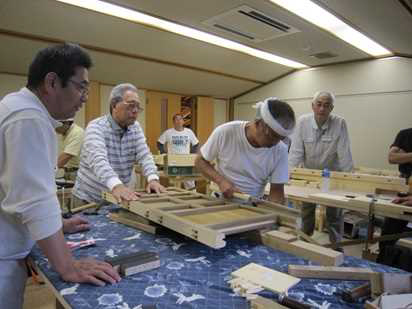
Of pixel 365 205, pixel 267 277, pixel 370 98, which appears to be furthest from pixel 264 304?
pixel 370 98

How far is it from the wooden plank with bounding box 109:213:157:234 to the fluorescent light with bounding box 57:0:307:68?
2806 mm

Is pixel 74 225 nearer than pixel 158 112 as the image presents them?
Yes

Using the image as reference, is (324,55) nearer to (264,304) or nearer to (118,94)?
(118,94)

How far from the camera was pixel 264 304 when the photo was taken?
87 cm

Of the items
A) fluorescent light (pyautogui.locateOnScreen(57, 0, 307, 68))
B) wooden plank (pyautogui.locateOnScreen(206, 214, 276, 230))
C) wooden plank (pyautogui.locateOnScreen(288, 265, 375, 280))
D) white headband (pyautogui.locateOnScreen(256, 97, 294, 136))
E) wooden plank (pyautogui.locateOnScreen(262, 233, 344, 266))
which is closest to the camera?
wooden plank (pyautogui.locateOnScreen(288, 265, 375, 280))

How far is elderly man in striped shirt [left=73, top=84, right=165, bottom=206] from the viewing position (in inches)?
80.3

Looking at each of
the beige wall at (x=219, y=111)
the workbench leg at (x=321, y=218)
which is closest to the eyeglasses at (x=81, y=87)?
the workbench leg at (x=321, y=218)

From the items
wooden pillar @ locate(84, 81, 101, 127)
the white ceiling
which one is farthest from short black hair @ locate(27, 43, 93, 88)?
wooden pillar @ locate(84, 81, 101, 127)

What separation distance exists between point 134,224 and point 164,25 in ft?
11.0

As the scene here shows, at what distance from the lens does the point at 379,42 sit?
15.3 feet

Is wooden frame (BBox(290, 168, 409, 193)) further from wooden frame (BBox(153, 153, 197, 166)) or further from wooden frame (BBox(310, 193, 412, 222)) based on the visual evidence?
wooden frame (BBox(153, 153, 197, 166))

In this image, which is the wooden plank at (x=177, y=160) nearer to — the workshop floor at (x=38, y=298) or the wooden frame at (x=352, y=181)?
the wooden frame at (x=352, y=181)

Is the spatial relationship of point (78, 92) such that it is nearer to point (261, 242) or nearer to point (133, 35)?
point (261, 242)

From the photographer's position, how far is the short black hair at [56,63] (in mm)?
1030
